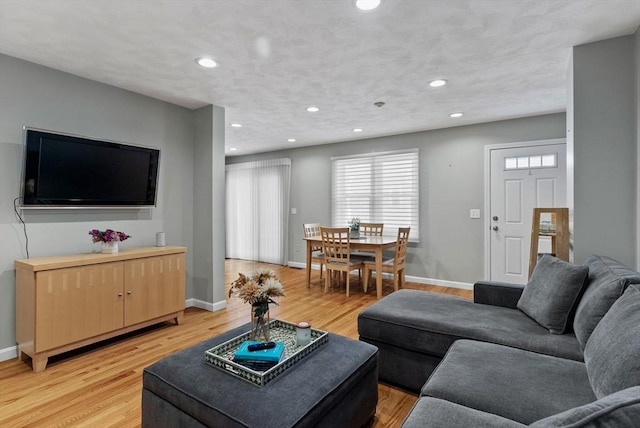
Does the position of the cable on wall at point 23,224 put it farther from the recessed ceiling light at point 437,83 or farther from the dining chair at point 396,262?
the recessed ceiling light at point 437,83

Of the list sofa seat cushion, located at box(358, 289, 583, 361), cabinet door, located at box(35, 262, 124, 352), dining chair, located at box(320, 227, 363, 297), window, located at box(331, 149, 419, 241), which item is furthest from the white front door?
cabinet door, located at box(35, 262, 124, 352)

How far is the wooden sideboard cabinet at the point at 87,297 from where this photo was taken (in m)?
2.39

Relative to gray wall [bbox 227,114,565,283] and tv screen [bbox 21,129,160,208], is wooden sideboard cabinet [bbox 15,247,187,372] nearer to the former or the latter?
tv screen [bbox 21,129,160,208]

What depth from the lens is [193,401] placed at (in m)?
1.37

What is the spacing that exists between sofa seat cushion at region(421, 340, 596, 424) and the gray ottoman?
381 mm

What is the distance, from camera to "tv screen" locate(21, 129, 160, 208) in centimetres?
260

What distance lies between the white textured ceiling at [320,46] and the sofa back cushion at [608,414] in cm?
202

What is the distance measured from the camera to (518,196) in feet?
14.2

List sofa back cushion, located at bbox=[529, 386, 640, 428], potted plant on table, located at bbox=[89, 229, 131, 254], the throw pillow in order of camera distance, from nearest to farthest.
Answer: sofa back cushion, located at bbox=[529, 386, 640, 428]
the throw pillow
potted plant on table, located at bbox=[89, 229, 131, 254]

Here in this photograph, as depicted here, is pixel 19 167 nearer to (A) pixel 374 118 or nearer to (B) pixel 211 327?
(B) pixel 211 327

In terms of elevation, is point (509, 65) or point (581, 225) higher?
point (509, 65)

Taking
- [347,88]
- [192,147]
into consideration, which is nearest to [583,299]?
[347,88]

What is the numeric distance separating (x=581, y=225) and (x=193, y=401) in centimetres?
278

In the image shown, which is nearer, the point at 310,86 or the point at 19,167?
the point at 19,167
